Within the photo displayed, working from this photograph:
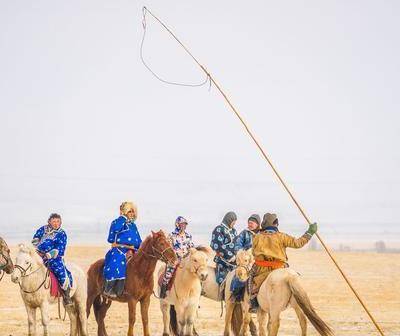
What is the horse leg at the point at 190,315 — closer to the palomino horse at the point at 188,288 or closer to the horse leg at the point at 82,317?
the palomino horse at the point at 188,288

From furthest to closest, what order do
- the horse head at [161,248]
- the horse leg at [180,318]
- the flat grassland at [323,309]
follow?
the flat grassland at [323,309] < the horse leg at [180,318] < the horse head at [161,248]

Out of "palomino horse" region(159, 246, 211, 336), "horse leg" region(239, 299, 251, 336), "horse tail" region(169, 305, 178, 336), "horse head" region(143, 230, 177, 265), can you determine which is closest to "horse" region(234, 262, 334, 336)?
"horse leg" region(239, 299, 251, 336)

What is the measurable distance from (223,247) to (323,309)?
1149 cm

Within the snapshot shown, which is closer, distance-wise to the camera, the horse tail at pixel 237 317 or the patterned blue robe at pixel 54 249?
the patterned blue robe at pixel 54 249

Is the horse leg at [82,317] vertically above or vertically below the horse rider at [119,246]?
below

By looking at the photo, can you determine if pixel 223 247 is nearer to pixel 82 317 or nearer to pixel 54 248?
pixel 82 317

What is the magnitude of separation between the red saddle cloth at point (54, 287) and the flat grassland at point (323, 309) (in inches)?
154

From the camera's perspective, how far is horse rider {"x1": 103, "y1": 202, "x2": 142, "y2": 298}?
19.3m

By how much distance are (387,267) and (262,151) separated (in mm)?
45080

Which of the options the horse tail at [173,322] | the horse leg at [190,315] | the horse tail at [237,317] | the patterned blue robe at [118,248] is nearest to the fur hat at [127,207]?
the patterned blue robe at [118,248]

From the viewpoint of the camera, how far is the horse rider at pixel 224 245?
2030 centimetres

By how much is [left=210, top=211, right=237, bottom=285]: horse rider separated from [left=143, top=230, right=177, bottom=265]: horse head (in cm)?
188

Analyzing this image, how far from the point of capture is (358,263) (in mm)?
63906

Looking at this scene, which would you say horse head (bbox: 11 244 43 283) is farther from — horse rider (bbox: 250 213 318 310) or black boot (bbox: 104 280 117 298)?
horse rider (bbox: 250 213 318 310)
